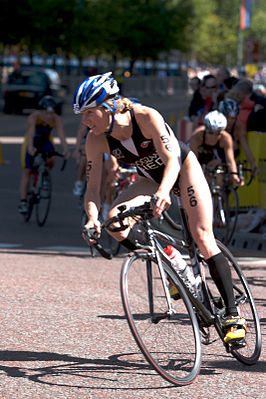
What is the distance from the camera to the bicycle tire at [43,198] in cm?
1617

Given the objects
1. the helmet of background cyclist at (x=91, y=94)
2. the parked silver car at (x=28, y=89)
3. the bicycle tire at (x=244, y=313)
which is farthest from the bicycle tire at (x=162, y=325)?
the parked silver car at (x=28, y=89)

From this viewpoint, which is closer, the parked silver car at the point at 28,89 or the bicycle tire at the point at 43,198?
the bicycle tire at the point at 43,198

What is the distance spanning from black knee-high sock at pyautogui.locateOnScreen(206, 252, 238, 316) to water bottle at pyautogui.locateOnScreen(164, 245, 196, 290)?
5.5 inches

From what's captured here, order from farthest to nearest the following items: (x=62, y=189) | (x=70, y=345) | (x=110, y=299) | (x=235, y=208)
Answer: (x=62, y=189), (x=235, y=208), (x=110, y=299), (x=70, y=345)

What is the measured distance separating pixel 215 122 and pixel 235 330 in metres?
6.43

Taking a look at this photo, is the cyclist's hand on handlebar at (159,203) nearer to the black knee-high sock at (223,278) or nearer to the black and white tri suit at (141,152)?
the black and white tri suit at (141,152)

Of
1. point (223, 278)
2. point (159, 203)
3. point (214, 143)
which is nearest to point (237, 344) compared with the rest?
point (223, 278)

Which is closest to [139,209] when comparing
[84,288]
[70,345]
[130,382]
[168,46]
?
[130,382]

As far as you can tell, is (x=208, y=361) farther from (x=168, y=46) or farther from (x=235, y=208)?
(x=168, y=46)

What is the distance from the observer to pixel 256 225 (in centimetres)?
1537

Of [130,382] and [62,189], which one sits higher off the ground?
[130,382]

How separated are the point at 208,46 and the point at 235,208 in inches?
3810

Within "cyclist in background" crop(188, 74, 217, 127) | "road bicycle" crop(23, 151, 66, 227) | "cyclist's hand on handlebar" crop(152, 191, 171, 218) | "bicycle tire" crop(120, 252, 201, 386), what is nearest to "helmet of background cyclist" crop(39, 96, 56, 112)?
"road bicycle" crop(23, 151, 66, 227)

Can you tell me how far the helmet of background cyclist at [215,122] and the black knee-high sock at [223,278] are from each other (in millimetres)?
6243
